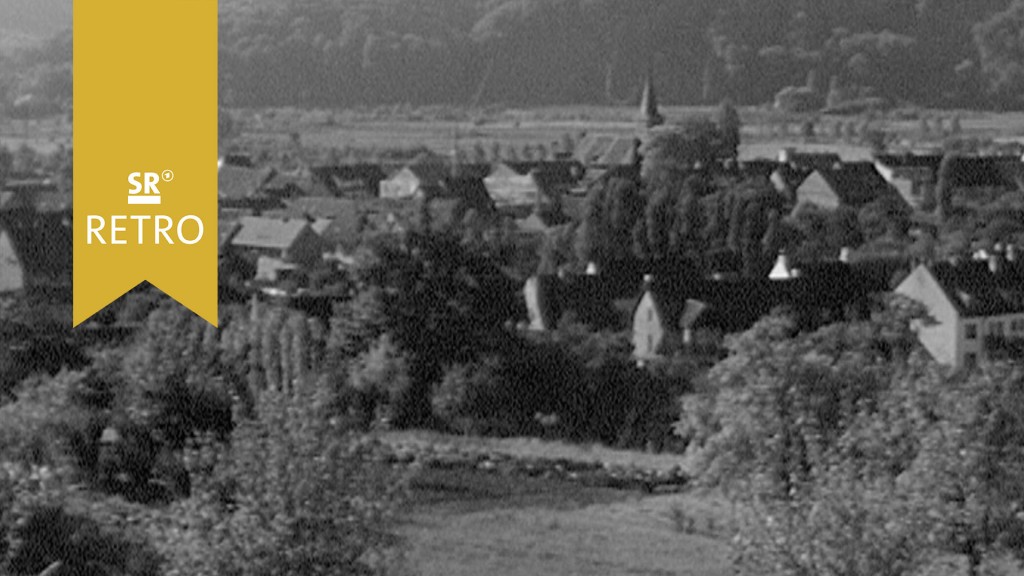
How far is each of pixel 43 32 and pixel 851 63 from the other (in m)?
18.9

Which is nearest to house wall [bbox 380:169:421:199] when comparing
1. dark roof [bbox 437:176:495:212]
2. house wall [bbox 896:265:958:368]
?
dark roof [bbox 437:176:495:212]

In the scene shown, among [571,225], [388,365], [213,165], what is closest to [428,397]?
[388,365]

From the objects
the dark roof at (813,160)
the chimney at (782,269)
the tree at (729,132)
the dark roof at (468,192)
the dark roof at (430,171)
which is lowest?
the chimney at (782,269)

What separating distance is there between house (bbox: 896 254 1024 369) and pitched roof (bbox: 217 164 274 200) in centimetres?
1419

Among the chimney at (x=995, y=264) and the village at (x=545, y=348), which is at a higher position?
the chimney at (x=995, y=264)

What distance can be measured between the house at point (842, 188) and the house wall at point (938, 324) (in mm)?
9441

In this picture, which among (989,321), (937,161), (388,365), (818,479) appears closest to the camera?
(818,479)

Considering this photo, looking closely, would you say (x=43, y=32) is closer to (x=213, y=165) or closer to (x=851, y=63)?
(x=851, y=63)

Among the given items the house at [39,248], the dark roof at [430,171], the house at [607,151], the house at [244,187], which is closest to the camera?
the house at [39,248]

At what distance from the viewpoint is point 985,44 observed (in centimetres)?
4766

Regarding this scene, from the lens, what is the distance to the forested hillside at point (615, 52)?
46438 millimetres

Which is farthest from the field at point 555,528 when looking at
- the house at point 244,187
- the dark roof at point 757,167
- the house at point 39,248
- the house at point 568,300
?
the dark roof at point 757,167

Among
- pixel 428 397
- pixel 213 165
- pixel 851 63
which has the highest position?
pixel 851 63

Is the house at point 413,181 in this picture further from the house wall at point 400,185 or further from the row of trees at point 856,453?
the row of trees at point 856,453
